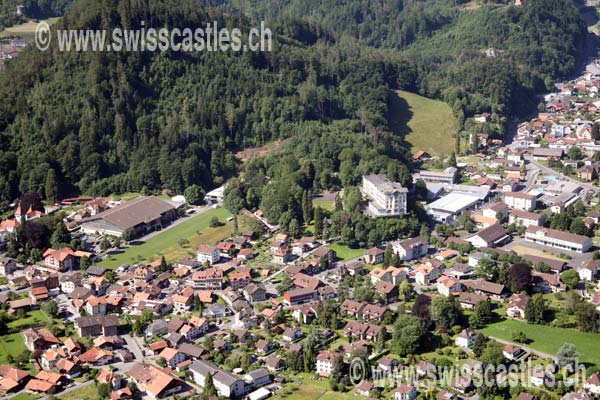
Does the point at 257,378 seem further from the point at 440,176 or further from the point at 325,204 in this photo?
the point at 440,176

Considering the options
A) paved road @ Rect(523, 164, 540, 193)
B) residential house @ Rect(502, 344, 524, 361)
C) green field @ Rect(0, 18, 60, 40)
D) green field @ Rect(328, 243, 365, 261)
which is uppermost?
green field @ Rect(0, 18, 60, 40)

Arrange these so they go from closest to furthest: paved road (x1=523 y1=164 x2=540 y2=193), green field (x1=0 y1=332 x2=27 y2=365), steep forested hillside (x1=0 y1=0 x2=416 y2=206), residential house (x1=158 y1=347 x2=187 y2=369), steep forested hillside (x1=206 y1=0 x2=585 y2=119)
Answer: residential house (x1=158 y1=347 x2=187 y2=369) < green field (x1=0 y1=332 x2=27 y2=365) < paved road (x1=523 y1=164 x2=540 y2=193) < steep forested hillside (x1=0 y1=0 x2=416 y2=206) < steep forested hillside (x1=206 y1=0 x2=585 y2=119)

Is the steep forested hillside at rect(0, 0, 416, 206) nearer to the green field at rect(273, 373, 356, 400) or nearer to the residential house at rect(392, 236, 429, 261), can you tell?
the residential house at rect(392, 236, 429, 261)

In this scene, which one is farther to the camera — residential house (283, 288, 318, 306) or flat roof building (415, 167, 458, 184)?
flat roof building (415, 167, 458, 184)

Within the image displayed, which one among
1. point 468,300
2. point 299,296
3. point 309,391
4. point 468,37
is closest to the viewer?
point 309,391

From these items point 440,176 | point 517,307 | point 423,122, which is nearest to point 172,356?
point 517,307

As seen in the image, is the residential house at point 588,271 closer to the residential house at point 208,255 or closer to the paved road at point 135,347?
the residential house at point 208,255

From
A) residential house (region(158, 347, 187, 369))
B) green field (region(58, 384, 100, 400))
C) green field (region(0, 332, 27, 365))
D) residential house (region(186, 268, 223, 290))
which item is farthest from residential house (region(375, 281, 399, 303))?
green field (region(0, 332, 27, 365))

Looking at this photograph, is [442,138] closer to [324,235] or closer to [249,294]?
[324,235]
